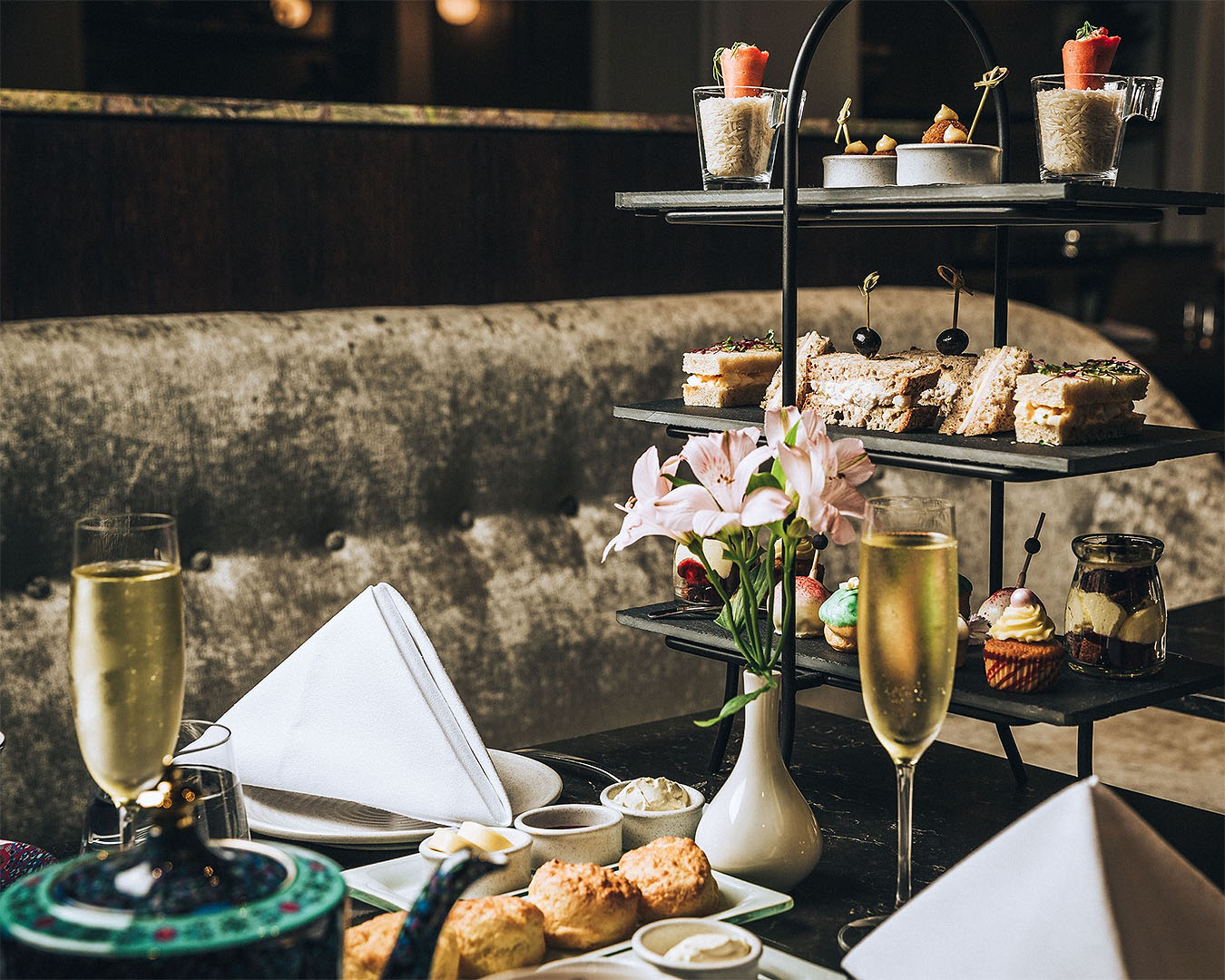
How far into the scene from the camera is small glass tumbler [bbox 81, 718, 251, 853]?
0.82 meters

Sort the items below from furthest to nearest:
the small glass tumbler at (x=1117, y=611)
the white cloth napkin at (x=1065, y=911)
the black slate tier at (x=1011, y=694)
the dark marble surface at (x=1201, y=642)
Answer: the dark marble surface at (x=1201, y=642) → the small glass tumbler at (x=1117, y=611) → the black slate tier at (x=1011, y=694) → the white cloth napkin at (x=1065, y=911)

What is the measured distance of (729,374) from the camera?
1392 mm

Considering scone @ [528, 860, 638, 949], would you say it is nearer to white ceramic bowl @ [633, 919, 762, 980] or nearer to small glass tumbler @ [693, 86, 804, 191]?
white ceramic bowl @ [633, 919, 762, 980]

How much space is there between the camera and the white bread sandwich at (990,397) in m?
1.22

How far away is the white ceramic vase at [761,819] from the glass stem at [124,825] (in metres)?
0.40

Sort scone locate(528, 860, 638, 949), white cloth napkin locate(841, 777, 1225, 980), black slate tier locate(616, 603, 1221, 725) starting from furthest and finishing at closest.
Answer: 1. black slate tier locate(616, 603, 1221, 725)
2. scone locate(528, 860, 638, 949)
3. white cloth napkin locate(841, 777, 1225, 980)

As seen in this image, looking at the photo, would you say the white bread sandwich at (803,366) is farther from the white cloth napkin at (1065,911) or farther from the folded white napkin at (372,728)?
the white cloth napkin at (1065,911)

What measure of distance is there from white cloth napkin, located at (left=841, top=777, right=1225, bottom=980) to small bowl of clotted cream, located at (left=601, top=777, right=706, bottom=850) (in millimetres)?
282

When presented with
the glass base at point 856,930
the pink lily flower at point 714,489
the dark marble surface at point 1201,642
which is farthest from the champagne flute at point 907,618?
the dark marble surface at point 1201,642

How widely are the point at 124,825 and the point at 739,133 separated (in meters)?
0.78

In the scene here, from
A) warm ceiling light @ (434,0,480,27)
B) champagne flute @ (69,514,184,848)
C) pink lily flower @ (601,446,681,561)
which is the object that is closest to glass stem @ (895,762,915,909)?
pink lily flower @ (601,446,681,561)

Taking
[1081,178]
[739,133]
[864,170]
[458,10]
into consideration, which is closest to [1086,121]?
[1081,178]

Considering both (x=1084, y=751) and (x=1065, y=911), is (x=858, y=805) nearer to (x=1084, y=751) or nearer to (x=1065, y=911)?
(x=1084, y=751)

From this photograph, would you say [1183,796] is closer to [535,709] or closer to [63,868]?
[535,709]
